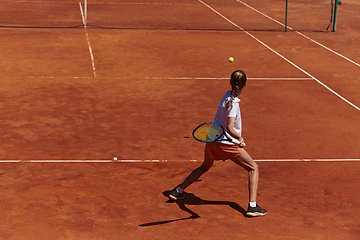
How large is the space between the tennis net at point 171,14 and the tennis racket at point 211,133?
15579 mm

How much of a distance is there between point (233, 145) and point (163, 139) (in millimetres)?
3423

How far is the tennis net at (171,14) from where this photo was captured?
74.1 feet

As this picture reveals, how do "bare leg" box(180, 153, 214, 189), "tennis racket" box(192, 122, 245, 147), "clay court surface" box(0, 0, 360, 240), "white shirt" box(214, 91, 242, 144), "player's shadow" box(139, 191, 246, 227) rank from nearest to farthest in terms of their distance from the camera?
"white shirt" box(214, 91, 242, 144) → "tennis racket" box(192, 122, 245, 147) → "clay court surface" box(0, 0, 360, 240) → "bare leg" box(180, 153, 214, 189) → "player's shadow" box(139, 191, 246, 227)

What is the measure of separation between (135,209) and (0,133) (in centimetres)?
409

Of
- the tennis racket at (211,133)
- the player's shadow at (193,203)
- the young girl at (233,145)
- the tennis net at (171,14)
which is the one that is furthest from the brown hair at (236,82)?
the tennis net at (171,14)

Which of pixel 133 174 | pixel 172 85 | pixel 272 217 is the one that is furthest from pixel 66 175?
pixel 172 85

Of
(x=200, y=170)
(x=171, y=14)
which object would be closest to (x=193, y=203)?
(x=200, y=170)

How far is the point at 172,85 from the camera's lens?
13.8m

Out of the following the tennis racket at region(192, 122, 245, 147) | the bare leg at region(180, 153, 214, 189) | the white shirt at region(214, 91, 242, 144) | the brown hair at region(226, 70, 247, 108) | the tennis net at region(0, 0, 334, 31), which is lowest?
the tennis net at region(0, 0, 334, 31)

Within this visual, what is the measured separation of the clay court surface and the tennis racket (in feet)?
3.50

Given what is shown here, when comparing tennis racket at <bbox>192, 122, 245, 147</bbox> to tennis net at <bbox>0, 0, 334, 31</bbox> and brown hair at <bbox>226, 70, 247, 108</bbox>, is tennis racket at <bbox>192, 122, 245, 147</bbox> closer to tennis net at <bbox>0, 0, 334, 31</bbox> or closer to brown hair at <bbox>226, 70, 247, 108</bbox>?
brown hair at <bbox>226, 70, 247, 108</bbox>

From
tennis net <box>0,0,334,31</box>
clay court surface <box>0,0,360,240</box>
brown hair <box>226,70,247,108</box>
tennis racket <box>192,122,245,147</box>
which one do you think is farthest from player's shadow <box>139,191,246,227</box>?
tennis net <box>0,0,334,31</box>

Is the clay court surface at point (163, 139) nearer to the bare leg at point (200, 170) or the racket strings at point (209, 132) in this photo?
the bare leg at point (200, 170)

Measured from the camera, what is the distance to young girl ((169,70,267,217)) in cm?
647
